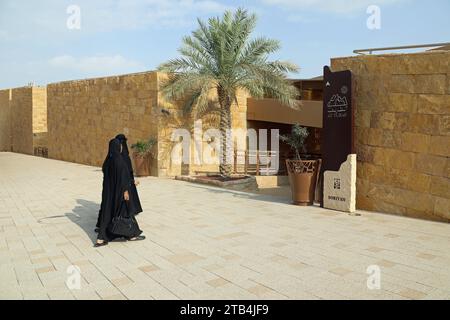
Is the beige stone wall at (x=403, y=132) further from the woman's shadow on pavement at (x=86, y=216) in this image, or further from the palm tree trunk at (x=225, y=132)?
the palm tree trunk at (x=225, y=132)

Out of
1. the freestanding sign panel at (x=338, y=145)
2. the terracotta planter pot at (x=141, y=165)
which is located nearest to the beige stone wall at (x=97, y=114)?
the terracotta planter pot at (x=141, y=165)

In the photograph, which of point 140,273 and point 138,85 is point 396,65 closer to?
point 140,273

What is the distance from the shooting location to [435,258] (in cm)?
450

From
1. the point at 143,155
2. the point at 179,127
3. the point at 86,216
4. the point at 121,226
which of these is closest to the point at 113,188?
the point at 121,226

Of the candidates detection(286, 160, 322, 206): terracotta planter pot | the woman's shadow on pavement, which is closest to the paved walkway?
the woman's shadow on pavement

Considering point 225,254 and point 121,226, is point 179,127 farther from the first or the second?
point 225,254

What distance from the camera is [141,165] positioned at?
1243 centimetres

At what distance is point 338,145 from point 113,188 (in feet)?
13.1

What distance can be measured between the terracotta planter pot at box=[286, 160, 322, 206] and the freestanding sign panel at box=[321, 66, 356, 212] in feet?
1.01

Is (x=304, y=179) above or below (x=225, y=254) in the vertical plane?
above

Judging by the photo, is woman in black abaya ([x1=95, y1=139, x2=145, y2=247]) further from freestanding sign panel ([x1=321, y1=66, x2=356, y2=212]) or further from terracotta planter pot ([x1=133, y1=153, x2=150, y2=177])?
terracotta planter pot ([x1=133, y1=153, x2=150, y2=177])
